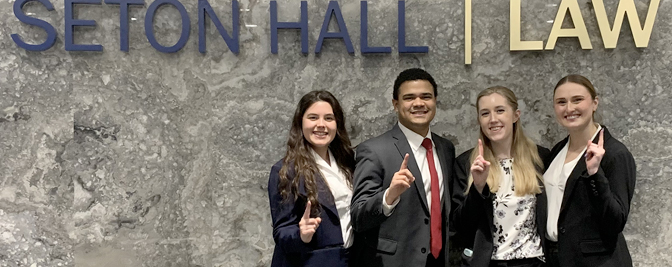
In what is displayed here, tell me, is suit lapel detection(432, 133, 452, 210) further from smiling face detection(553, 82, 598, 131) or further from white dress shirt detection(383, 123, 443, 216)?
smiling face detection(553, 82, 598, 131)

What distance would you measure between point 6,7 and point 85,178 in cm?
105

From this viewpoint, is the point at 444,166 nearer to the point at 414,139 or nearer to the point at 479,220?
the point at 414,139

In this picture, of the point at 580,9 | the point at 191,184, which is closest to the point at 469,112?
the point at 580,9

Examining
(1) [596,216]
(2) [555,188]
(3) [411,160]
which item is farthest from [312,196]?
(1) [596,216]

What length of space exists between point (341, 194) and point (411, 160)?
1.18ft

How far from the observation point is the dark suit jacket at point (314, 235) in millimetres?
2211

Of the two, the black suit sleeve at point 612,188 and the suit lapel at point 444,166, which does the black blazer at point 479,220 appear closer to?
the suit lapel at point 444,166

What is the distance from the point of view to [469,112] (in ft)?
9.67

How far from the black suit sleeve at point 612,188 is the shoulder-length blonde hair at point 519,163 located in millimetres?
225

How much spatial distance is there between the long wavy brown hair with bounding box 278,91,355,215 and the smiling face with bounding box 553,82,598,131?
103 centimetres

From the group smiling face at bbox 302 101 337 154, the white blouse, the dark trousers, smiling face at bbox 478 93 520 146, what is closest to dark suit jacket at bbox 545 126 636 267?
the dark trousers

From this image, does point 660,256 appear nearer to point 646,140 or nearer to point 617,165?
point 646,140

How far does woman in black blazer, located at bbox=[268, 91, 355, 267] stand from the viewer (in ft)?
7.25

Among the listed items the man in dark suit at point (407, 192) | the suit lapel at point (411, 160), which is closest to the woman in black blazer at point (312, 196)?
the man in dark suit at point (407, 192)
